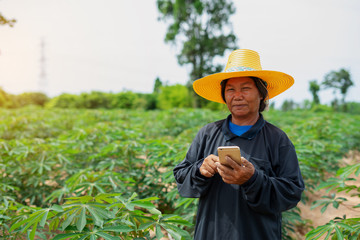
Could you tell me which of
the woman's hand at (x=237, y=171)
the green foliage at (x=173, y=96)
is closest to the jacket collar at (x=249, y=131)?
the woman's hand at (x=237, y=171)

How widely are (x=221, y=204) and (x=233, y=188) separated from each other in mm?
92

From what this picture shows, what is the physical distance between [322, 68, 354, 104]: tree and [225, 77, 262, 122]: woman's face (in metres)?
52.4

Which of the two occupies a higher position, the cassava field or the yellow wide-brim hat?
the yellow wide-brim hat

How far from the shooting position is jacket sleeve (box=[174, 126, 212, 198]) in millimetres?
1191

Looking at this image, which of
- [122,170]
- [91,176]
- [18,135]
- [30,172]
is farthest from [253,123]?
[18,135]

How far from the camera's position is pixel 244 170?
0.98 m

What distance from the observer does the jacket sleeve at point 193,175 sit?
46.9 inches

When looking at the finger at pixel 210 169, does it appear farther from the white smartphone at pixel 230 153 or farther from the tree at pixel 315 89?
the tree at pixel 315 89

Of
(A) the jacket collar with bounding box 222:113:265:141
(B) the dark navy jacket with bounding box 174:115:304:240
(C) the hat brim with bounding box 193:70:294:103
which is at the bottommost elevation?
(B) the dark navy jacket with bounding box 174:115:304:240

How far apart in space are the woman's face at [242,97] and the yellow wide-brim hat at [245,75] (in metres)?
0.03

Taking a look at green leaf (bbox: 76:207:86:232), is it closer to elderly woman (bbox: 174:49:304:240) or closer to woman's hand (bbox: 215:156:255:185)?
elderly woman (bbox: 174:49:304:240)

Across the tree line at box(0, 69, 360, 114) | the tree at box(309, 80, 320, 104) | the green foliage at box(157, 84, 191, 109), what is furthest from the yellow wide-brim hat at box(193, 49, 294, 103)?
the tree at box(309, 80, 320, 104)

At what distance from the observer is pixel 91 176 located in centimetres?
216

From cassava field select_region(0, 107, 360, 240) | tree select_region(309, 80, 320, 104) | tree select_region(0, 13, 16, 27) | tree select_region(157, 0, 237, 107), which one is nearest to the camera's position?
cassava field select_region(0, 107, 360, 240)
